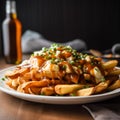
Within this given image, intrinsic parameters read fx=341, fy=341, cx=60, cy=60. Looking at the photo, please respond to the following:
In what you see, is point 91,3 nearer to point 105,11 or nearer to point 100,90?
point 105,11

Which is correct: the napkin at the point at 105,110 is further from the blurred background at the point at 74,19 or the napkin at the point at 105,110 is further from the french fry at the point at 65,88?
the blurred background at the point at 74,19

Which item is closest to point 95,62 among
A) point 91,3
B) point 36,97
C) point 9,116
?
point 36,97

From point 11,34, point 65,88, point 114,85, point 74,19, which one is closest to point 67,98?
point 65,88

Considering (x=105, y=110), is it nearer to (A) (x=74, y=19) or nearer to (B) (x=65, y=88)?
(B) (x=65, y=88)

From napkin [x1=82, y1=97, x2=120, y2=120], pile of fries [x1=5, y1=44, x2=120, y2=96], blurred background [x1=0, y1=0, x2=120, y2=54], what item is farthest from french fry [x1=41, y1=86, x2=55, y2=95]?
blurred background [x1=0, y1=0, x2=120, y2=54]

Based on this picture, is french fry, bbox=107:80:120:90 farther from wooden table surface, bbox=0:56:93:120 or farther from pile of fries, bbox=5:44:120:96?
wooden table surface, bbox=0:56:93:120

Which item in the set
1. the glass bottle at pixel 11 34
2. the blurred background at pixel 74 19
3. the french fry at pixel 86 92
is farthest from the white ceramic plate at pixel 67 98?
the blurred background at pixel 74 19
